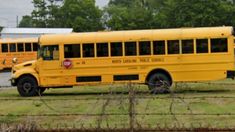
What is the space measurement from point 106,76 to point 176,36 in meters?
3.07

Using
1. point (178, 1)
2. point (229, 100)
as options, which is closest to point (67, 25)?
point (178, 1)

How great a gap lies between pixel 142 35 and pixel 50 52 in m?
3.72

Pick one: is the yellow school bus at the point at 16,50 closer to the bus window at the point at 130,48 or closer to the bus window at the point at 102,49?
the bus window at the point at 102,49

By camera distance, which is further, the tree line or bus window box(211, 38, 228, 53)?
the tree line

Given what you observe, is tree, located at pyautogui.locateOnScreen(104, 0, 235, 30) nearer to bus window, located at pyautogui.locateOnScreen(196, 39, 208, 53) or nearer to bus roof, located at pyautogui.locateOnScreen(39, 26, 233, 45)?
bus roof, located at pyautogui.locateOnScreen(39, 26, 233, 45)

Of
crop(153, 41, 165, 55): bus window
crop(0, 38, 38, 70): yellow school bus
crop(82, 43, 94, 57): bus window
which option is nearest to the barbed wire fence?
crop(153, 41, 165, 55): bus window

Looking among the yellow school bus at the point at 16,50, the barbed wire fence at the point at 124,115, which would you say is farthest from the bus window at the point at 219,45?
the yellow school bus at the point at 16,50

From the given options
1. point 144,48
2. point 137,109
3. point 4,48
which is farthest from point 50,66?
point 4,48

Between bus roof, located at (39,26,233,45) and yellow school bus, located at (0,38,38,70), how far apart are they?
73.1 feet

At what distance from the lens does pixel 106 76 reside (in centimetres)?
2089

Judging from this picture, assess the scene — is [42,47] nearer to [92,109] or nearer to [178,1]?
[92,109]

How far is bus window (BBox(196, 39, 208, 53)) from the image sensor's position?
2012 centimetres

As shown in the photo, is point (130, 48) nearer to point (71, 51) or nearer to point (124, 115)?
point (71, 51)

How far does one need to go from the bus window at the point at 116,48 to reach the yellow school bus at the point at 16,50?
23.3 metres
